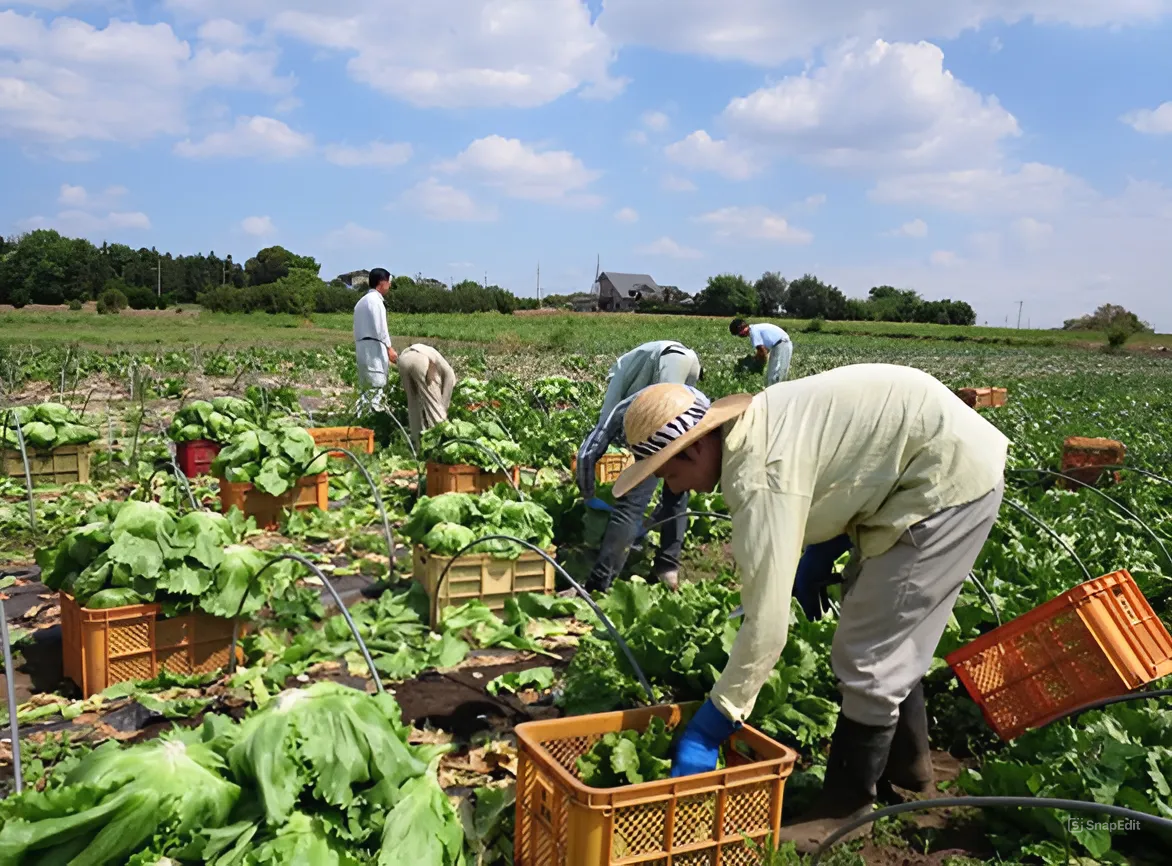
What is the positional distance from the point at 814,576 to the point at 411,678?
6.48 ft

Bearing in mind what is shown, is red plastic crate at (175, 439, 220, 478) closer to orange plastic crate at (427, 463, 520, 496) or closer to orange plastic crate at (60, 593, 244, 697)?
orange plastic crate at (427, 463, 520, 496)

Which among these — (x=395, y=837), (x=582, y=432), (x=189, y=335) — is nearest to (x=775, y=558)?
(x=395, y=837)

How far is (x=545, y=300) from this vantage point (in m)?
82.4

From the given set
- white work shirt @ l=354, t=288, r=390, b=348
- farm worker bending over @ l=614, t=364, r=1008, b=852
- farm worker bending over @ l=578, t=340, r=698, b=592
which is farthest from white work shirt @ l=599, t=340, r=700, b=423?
white work shirt @ l=354, t=288, r=390, b=348

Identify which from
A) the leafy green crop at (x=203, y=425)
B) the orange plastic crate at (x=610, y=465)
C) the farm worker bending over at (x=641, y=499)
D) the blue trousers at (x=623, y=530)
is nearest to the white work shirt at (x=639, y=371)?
the farm worker bending over at (x=641, y=499)

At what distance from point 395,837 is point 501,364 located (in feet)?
62.6

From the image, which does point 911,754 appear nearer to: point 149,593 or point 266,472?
point 149,593

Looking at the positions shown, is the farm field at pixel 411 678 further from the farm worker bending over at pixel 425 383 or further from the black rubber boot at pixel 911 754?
the farm worker bending over at pixel 425 383

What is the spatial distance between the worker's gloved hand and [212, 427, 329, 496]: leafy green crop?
12.3 ft

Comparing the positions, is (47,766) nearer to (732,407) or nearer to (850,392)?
(732,407)

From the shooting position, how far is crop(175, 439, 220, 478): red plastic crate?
26.4 feet

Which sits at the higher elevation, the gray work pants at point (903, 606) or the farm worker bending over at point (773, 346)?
the farm worker bending over at point (773, 346)

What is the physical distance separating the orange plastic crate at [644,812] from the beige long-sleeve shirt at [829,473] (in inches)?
7.7

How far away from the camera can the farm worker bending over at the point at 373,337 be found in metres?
9.38
